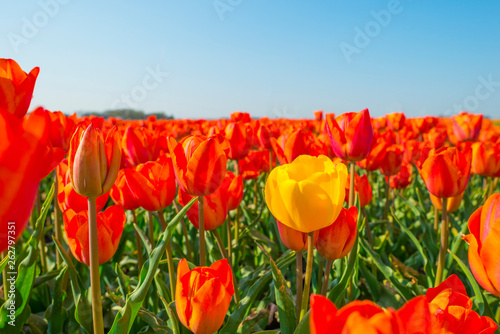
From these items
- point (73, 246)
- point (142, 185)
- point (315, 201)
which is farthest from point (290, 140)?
point (73, 246)

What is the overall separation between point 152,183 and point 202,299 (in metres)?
0.54

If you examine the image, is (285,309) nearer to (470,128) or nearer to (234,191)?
(234,191)

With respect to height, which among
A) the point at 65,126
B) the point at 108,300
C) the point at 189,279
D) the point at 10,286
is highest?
the point at 65,126

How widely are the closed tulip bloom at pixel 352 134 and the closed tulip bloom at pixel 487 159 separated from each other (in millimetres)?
1074

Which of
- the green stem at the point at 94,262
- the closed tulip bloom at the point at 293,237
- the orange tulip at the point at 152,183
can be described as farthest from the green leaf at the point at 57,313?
the closed tulip bloom at the point at 293,237

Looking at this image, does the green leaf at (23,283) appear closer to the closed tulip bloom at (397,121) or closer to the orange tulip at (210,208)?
the orange tulip at (210,208)

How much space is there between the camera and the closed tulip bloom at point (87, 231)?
3.63 ft

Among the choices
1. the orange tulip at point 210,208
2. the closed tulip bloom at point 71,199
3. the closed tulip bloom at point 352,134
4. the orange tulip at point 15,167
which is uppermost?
the closed tulip bloom at point 352,134

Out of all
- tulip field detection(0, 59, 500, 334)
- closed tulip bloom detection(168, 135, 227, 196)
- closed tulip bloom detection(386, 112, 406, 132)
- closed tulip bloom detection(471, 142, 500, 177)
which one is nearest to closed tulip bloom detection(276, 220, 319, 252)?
tulip field detection(0, 59, 500, 334)

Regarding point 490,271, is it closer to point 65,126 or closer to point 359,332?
point 359,332

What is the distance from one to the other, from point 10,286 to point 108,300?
20.4 inches

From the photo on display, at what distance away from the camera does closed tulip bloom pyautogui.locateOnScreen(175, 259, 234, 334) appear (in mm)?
892

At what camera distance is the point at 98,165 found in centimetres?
84

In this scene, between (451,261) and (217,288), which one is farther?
(451,261)
